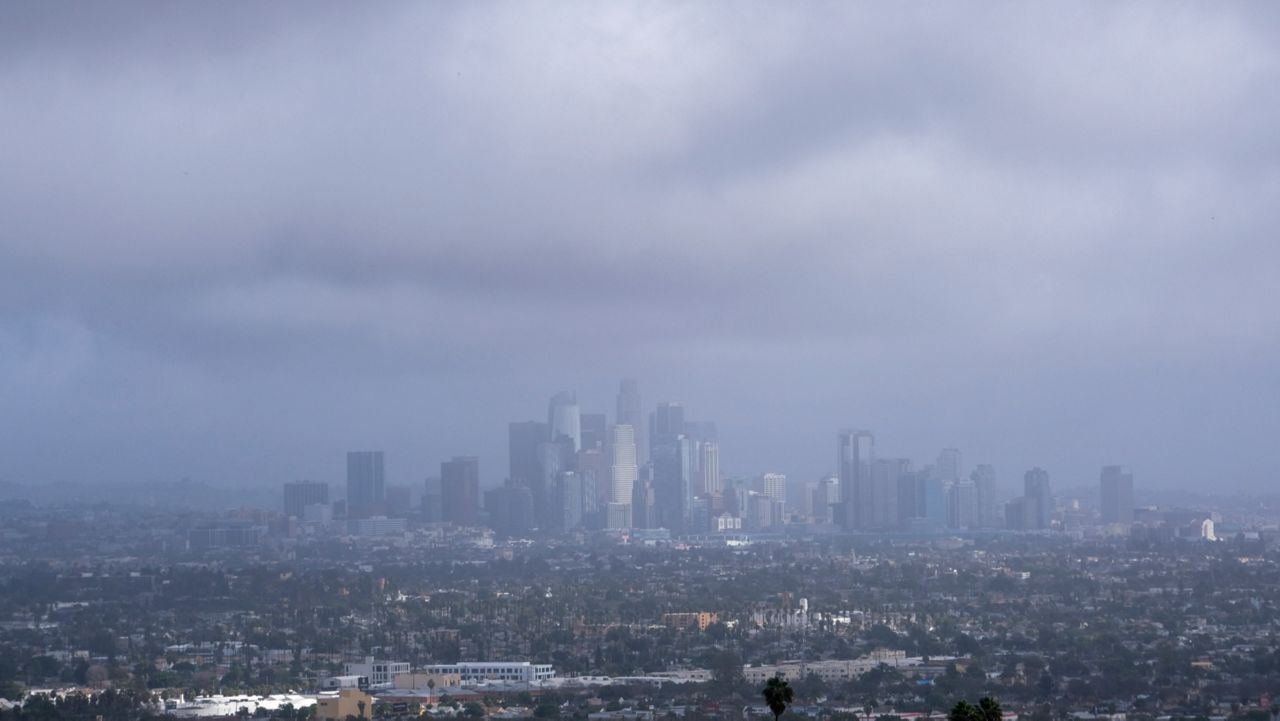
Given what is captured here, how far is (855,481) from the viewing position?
175750 mm

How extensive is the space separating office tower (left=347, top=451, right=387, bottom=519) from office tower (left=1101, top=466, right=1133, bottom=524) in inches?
2681

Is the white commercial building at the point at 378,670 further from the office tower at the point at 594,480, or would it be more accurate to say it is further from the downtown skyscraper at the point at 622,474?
the downtown skyscraper at the point at 622,474

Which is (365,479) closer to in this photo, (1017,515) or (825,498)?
(825,498)

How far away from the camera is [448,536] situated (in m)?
158

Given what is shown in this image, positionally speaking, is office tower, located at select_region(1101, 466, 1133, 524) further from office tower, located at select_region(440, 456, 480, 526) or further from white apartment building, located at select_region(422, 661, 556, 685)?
white apartment building, located at select_region(422, 661, 556, 685)

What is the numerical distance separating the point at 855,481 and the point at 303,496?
52.5 m

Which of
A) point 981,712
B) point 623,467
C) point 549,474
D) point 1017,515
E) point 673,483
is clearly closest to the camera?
point 981,712

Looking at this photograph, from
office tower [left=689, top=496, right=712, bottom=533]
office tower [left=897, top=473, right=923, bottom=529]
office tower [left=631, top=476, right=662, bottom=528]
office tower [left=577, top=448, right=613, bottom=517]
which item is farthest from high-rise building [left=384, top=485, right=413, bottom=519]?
office tower [left=897, top=473, right=923, bottom=529]

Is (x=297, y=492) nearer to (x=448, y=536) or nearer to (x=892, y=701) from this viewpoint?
(x=448, y=536)

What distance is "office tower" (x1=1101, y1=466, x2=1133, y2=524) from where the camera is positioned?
565 feet

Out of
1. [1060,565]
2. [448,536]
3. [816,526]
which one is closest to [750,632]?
[1060,565]

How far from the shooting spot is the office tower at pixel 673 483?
180 meters

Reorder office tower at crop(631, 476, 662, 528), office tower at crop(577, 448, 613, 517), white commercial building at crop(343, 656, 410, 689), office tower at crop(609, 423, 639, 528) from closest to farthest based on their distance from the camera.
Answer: white commercial building at crop(343, 656, 410, 689) → office tower at crop(631, 476, 662, 528) → office tower at crop(577, 448, 613, 517) → office tower at crop(609, 423, 639, 528)

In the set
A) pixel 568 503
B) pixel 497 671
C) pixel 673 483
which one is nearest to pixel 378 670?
pixel 497 671
